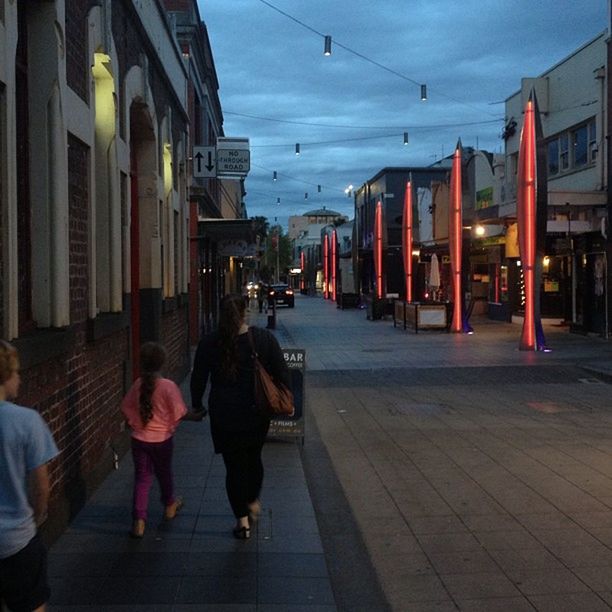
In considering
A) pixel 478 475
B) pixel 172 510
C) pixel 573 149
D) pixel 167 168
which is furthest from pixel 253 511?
pixel 573 149

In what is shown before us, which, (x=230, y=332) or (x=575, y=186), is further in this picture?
(x=575, y=186)

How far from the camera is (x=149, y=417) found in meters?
6.31

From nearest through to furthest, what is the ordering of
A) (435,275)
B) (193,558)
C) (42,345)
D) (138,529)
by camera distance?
(42,345) < (193,558) < (138,529) < (435,275)

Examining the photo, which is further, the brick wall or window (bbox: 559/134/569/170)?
window (bbox: 559/134/569/170)

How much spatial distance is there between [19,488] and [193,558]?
2.58 m

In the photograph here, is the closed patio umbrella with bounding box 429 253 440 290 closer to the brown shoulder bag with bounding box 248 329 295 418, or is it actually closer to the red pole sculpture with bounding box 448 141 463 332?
the red pole sculpture with bounding box 448 141 463 332

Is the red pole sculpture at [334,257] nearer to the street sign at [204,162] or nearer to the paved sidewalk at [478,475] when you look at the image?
the street sign at [204,162]

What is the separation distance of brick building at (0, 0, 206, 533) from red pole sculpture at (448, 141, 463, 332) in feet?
61.4

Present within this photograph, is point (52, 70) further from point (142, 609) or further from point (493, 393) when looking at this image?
point (493, 393)

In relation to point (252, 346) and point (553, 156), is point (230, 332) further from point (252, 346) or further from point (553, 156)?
point (553, 156)

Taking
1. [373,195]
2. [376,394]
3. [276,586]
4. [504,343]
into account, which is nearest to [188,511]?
[276,586]

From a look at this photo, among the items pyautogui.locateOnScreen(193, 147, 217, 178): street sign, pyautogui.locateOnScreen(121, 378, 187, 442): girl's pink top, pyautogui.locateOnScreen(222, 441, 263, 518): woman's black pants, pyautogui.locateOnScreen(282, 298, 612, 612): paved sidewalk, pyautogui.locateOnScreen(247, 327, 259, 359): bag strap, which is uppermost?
pyautogui.locateOnScreen(193, 147, 217, 178): street sign

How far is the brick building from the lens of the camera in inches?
218

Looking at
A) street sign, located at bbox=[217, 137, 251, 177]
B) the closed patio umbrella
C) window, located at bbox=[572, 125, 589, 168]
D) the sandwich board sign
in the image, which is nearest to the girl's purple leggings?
the sandwich board sign
